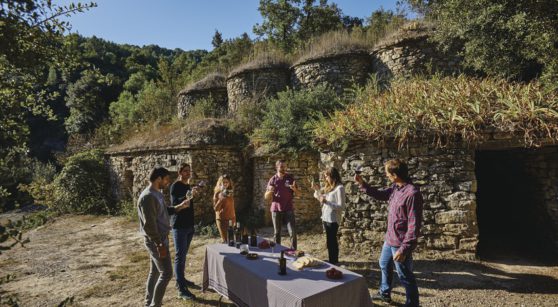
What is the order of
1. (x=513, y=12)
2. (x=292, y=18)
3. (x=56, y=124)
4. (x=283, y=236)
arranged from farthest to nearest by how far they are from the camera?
(x=56, y=124), (x=292, y=18), (x=283, y=236), (x=513, y=12)

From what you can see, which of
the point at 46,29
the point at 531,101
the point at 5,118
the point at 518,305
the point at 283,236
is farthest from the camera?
the point at 283,236

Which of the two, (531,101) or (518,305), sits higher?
(531,101)

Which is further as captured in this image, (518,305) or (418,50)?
(418,50)

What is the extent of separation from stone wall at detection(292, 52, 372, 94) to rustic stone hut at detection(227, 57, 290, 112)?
1.66 m

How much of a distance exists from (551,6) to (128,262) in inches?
382

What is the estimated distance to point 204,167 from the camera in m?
9.19

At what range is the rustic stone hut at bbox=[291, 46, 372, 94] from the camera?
1079 cm

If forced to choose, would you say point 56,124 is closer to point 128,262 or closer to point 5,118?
point 128,262

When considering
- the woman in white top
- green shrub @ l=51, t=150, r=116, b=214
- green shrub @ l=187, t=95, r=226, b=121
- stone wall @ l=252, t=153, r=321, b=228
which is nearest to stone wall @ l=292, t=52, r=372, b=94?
stone wall @ l=252, t=153, r=321, b=228

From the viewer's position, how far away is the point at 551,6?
17.2 feet

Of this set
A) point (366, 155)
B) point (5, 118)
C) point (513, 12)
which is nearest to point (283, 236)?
point (366, 155)

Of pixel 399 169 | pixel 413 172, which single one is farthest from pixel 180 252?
pixel 413 172

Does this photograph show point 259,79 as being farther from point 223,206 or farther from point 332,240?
point 332,240

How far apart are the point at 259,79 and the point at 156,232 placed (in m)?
9.81
